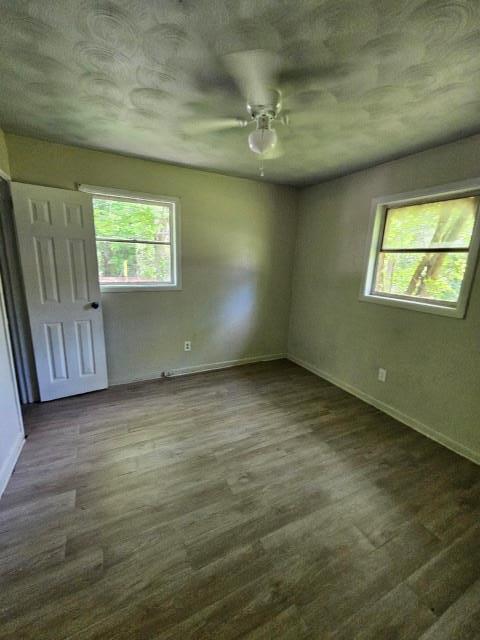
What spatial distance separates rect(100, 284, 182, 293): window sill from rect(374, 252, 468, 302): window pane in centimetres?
233

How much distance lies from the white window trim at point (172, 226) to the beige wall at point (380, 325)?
176cm

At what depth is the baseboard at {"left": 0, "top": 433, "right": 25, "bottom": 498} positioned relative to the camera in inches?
68.2

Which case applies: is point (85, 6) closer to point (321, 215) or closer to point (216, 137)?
point (216, 137)

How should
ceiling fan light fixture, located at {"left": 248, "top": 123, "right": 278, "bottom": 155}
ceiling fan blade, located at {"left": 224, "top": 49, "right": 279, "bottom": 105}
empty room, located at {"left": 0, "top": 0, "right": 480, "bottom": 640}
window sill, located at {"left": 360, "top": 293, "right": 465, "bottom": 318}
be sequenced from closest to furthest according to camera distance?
1. empty room, located at {"left": 0, "top": 0, "right": 480, "bottom": 640}
2. ceiling fan blade, located at {"left": 224, "top": 49, "right": 279, "bottom": 105}
3. ceiling fan light fixture, located at {"left": 248, "top": 123, "right": 278, "bottom": 155}
4. window sill, located at {"left": 360, "top": 293, "right": 465, "bottom": 318}

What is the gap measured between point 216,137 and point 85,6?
4.12 feet

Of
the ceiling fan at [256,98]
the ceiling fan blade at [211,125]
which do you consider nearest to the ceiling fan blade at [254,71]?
the ceiling fan at [256,98]

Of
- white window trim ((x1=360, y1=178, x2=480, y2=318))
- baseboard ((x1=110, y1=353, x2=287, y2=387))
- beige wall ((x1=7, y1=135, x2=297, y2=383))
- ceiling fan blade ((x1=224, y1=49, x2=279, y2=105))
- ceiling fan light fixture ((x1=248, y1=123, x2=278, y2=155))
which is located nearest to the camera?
ceiling fan blade ((x1=224, y1=49, x2=279, y2=105))

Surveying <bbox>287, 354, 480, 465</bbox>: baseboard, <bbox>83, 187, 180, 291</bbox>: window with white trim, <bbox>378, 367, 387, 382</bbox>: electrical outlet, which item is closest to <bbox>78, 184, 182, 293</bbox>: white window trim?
<bbox>83, 187, 180, 291</bbox>: window with white trim

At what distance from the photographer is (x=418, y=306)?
2.45 metres

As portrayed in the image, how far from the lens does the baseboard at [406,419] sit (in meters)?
2.18

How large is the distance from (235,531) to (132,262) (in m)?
2.67

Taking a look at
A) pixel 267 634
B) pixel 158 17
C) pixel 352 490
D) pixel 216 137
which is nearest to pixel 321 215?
pixel 216 137

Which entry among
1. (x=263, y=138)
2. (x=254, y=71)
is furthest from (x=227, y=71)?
(x=263, y=138)

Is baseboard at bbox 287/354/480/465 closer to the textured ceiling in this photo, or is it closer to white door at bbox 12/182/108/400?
the textured ceiling
